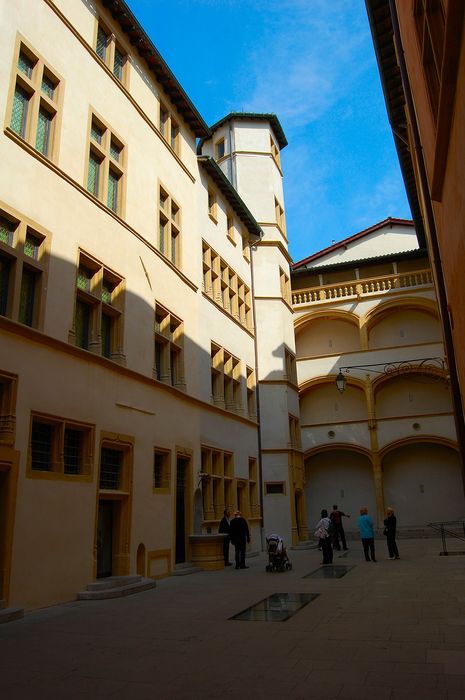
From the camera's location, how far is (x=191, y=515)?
57.4ft

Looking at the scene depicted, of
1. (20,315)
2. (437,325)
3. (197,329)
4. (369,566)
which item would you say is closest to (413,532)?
(437,325)

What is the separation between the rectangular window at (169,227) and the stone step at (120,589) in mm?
9528

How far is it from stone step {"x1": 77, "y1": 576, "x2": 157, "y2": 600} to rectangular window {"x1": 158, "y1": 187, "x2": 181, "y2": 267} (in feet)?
31.3

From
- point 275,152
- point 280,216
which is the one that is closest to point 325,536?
point 280,216

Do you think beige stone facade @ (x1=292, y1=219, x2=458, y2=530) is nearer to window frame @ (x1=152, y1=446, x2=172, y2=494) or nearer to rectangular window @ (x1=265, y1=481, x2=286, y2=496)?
rectangular window @ (x1=265, y1=481, x2=286, y2=496)

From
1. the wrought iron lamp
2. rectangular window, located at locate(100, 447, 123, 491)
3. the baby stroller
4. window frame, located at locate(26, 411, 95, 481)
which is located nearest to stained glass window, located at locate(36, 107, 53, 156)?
window frame, located at locate(26, 411, 95, 481)

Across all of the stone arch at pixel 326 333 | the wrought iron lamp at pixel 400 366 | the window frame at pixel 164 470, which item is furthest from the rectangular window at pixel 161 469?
the stone arch at pixel 326 333

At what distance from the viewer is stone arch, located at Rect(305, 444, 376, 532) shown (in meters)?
32.6

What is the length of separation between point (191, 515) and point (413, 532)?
16.3 meters

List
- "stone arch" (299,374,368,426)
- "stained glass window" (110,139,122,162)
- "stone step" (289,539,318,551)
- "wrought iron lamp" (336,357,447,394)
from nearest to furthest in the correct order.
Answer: "stained glass window" (110,139,122,162) < "stone step" (289,539,318,551) < "wrought iron lamp" (336,357,447,394) < "stone arch" (299,374,368,426)

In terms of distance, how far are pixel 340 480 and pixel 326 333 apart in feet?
28.4

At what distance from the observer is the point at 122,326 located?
14820 millimetres

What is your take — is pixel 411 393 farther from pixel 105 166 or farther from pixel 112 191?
pixel 105 166

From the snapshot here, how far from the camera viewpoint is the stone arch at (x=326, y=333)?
113 feet
